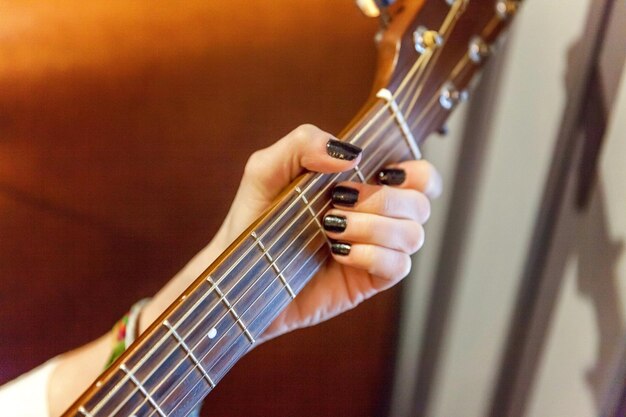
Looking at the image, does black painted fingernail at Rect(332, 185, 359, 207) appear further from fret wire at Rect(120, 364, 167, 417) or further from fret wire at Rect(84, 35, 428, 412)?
fret wire at Rect(120, 364, 167, 417)

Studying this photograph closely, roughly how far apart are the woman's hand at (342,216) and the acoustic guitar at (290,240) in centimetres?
2

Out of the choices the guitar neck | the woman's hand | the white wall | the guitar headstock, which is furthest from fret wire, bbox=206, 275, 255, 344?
the white wall

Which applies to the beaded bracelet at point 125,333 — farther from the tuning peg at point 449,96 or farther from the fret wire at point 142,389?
the tuning peg at point 449,96

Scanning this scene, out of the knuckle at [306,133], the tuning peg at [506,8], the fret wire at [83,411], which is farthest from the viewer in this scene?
the tuning peg at [506,8]

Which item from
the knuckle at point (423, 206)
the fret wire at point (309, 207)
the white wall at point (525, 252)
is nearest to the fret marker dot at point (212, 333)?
the fret wire at point (309, 207)

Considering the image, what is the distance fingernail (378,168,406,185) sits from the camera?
1.59ft

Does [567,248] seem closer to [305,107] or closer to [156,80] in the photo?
[305,107]

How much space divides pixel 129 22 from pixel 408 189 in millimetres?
331

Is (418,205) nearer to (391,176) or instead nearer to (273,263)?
(391,176)

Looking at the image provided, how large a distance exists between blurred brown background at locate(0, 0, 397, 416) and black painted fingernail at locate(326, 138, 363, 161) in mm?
223

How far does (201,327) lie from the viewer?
37 centimetres

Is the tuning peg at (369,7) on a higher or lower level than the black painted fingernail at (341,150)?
higher

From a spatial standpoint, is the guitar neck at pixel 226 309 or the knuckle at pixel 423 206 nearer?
the guitar neck at pixel 226 309

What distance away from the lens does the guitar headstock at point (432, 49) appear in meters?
0.48
